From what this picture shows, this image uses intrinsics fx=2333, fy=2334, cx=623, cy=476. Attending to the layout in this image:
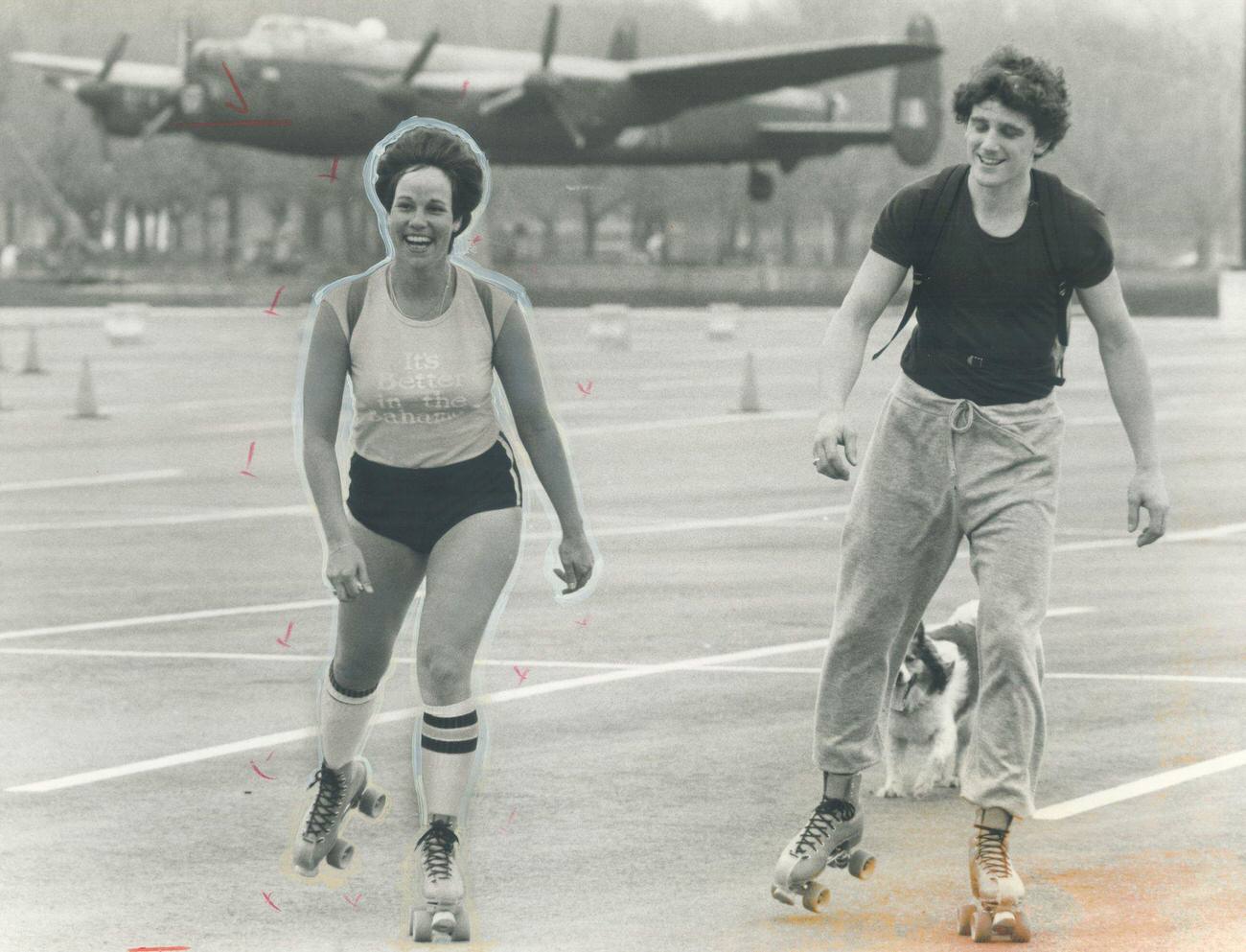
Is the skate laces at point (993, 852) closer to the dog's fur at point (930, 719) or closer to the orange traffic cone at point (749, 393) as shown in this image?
the dog's fur at point (930, 719)

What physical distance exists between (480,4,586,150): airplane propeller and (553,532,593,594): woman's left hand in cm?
4763

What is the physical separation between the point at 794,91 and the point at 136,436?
47.5m

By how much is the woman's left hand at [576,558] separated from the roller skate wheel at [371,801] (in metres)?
0.77

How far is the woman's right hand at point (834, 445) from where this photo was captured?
5.44 meters

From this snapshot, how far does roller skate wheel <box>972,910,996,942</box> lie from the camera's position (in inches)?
207

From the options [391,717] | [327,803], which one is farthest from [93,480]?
[327,803]

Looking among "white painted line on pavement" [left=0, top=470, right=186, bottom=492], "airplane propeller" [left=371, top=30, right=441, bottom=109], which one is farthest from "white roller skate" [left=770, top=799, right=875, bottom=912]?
"airplane propeller" [left=371, top=30, right=441, bottom=109]

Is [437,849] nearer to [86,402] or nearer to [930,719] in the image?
[930,719]

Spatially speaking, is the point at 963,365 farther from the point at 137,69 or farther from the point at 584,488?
the point at 137,69

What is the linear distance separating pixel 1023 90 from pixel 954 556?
3.66 ft

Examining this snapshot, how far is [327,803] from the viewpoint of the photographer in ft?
18.4

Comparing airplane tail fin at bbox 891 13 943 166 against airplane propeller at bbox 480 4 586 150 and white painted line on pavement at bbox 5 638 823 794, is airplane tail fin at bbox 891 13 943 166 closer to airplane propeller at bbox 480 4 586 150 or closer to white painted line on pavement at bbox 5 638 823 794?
airplane propeller at bbox 480 4 586 150

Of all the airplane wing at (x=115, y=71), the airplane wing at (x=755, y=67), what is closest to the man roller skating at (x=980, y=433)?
the airplane wing at (x=755, y=67)

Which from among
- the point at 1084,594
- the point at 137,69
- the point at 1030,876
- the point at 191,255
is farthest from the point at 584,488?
the point at 191,255
